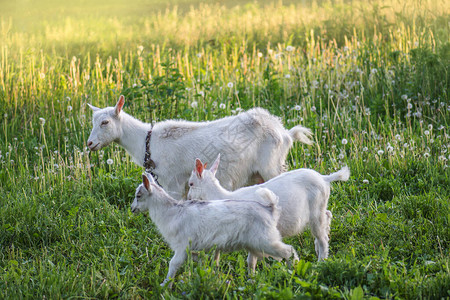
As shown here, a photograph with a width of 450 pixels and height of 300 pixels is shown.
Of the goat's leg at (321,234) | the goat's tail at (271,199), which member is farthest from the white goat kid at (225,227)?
the goat's leg at (321,234)

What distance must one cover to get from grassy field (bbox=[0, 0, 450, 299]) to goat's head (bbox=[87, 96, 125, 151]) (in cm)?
69

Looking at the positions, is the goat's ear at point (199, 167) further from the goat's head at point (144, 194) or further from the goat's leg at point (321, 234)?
the goat's leg at point (321, 234)

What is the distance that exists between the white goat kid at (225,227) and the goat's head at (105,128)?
1.74 metres

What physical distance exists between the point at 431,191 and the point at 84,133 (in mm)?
4949

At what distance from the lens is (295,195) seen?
457 cm

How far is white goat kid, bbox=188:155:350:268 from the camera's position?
4.56m

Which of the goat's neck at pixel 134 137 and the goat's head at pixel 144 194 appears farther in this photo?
the goat's neck at pixel 134 137

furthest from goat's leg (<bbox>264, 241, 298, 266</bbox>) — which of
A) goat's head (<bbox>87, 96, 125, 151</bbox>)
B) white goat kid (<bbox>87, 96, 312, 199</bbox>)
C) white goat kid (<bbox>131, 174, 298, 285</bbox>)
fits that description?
goat's head (<bbox>87, 96, 125, 151</bbox>)

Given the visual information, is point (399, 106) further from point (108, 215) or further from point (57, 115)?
point (57, 115)

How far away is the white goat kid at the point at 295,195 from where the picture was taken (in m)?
4.56

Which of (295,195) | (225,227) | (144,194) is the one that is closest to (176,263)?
(225,227)

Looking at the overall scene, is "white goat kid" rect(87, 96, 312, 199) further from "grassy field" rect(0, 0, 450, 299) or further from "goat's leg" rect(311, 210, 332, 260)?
"goat's leg" rect(311, 210, 332, 260)

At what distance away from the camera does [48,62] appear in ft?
37.2

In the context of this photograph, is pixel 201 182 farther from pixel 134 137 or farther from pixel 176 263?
pixel 134 137
